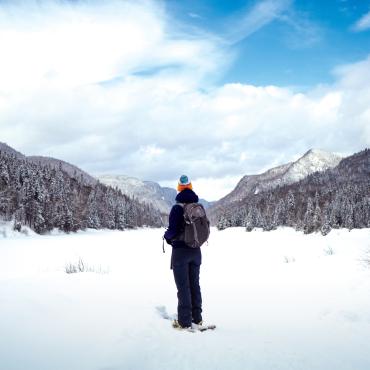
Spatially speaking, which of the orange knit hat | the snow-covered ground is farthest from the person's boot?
the orange knit hat

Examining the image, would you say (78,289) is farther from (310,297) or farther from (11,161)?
(11,161)

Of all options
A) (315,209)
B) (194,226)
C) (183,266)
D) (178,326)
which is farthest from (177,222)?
(315,209)

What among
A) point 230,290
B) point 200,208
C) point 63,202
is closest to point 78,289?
point 200,208

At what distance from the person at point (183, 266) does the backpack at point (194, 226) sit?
85mm

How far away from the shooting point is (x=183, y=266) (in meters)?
6.15

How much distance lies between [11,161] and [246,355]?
3209 inches

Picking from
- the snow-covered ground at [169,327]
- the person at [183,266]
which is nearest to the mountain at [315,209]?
the snow-covered ground at [169,327]

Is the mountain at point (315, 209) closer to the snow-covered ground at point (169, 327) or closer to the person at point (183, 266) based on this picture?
the snow-covered ground at point (169, 327)

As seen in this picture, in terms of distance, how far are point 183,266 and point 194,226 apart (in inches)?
26.7

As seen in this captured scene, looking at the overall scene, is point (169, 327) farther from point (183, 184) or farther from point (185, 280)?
point (183, 184)

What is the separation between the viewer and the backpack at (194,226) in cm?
603

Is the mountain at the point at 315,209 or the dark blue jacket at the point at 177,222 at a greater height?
the mountain at the point at 315,209

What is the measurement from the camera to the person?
605 cm

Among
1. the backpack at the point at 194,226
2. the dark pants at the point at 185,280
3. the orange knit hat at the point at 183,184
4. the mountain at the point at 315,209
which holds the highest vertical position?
the mountain at the point at 315,209
